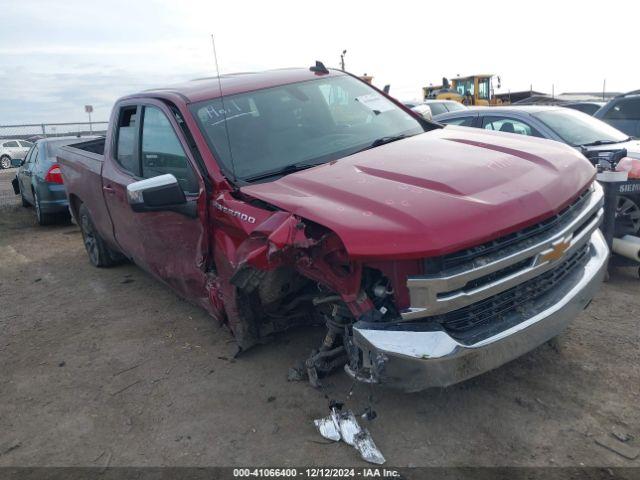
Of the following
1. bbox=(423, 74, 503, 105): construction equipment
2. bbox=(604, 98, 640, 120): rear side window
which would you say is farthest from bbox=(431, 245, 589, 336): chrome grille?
bbox=(423, 74, 503, 105): construction equipment

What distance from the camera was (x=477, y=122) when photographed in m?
7.31

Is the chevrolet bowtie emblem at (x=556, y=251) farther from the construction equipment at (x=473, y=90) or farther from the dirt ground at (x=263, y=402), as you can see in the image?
the construction equipment at (x=473, y=90)

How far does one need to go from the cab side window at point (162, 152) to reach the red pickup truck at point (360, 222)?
2cm

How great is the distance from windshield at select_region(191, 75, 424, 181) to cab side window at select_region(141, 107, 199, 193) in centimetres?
26

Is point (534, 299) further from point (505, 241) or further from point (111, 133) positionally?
point (111, 133)

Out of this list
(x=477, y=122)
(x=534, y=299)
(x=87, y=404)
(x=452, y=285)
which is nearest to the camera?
(x=452, y=285)

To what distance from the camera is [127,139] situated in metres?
4.73

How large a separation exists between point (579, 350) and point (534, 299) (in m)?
0.90

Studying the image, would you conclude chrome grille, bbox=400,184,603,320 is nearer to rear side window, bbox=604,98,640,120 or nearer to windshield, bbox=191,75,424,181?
windshield, bbox=191,75,424,181

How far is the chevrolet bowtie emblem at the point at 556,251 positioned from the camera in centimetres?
278

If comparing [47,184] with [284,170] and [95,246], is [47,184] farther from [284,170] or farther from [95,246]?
[284,170]

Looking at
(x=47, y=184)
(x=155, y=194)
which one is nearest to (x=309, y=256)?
(x=155, y=194)

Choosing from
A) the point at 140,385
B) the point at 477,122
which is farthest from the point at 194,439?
the point at 477,122

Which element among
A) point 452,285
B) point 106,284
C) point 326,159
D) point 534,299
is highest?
point 326,159
